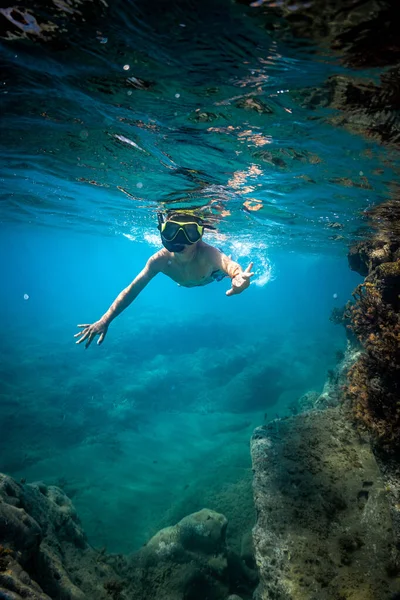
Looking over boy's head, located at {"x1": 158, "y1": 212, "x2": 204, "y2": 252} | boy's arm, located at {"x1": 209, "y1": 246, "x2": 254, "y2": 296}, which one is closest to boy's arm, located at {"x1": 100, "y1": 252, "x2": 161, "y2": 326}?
boy's head, located at {"x1": 158, "y1": 212, "x2": 204, "y2": 252}

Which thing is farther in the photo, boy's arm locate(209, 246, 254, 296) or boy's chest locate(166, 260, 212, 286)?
boy's chest locate(166, 260, 212, 286)

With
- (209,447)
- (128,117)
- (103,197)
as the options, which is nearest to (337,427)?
(128,117)

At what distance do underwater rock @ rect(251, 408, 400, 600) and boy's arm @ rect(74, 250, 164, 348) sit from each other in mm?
4730

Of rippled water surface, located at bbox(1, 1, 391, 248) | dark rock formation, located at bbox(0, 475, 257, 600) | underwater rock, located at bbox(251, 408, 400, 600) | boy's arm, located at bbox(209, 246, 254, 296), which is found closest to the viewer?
underwater rock, located at bbox(251, 408, 400, 600)

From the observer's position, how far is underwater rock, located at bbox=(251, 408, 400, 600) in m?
4.46

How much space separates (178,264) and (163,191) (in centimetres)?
660

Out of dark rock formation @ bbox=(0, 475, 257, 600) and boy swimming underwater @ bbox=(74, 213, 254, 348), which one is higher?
boy swimming underwater @ bbox=(74, 213, 254, 348)

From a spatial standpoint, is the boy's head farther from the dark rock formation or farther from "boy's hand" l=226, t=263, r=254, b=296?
the dark rock formation

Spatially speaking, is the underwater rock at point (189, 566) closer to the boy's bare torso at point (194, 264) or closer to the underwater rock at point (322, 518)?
the underwater rock at point (322, 518)

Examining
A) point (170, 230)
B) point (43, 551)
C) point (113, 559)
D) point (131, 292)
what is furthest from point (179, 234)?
point (113, 559)

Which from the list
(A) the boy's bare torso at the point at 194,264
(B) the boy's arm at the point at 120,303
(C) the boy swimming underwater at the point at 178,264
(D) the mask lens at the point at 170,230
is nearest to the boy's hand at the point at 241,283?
(C) the boy swimming underwater at the point at 178,264

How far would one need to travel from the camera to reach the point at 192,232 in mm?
7547

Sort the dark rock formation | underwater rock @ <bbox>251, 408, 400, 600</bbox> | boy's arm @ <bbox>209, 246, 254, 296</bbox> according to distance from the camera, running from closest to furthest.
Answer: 1. underwater rock @ <bbox>251, 408, 400, 600</bbox>
2. boy's arm @ <bbox>209, 246, 254, 296</bbox>
3. the dark rock formation

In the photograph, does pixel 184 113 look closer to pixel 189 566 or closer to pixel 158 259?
pixel 158 259
